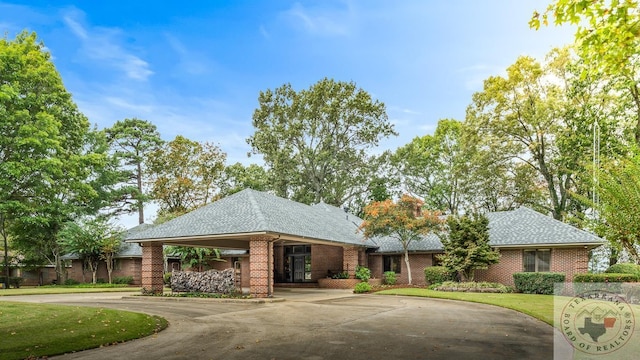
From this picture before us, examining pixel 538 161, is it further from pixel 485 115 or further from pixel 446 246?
pixel 446 246

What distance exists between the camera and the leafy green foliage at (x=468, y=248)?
24453 mm

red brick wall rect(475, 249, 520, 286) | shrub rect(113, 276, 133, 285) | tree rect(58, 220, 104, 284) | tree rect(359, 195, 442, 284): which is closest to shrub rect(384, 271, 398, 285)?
tree rect(359, 195, 442, 284)

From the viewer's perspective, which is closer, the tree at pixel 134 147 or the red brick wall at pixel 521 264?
the red brick wall at pixel 521 264

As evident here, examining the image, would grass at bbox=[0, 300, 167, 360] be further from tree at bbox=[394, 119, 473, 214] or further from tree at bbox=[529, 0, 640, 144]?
tree at bbox=[394, 119, 473, 214]

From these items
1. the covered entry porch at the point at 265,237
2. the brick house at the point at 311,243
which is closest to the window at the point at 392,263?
the brick house at the point at 311,243

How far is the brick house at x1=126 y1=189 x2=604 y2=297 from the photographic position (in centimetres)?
2119

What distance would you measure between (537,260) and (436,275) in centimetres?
570

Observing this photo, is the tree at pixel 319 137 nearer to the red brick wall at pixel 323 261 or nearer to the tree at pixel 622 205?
the red brick wall at pixel 323 261

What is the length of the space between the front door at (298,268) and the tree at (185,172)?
1770 cm

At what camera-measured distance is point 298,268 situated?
32.8 metres

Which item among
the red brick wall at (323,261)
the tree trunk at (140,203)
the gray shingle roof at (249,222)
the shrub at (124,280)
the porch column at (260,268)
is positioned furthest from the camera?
the tree trunk at (140,203)

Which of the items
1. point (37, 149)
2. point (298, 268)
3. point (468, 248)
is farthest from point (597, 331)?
point (37, 149)

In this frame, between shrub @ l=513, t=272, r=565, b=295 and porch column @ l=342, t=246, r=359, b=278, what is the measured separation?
10.2 m

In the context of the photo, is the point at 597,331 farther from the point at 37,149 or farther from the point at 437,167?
the point at 437,167
